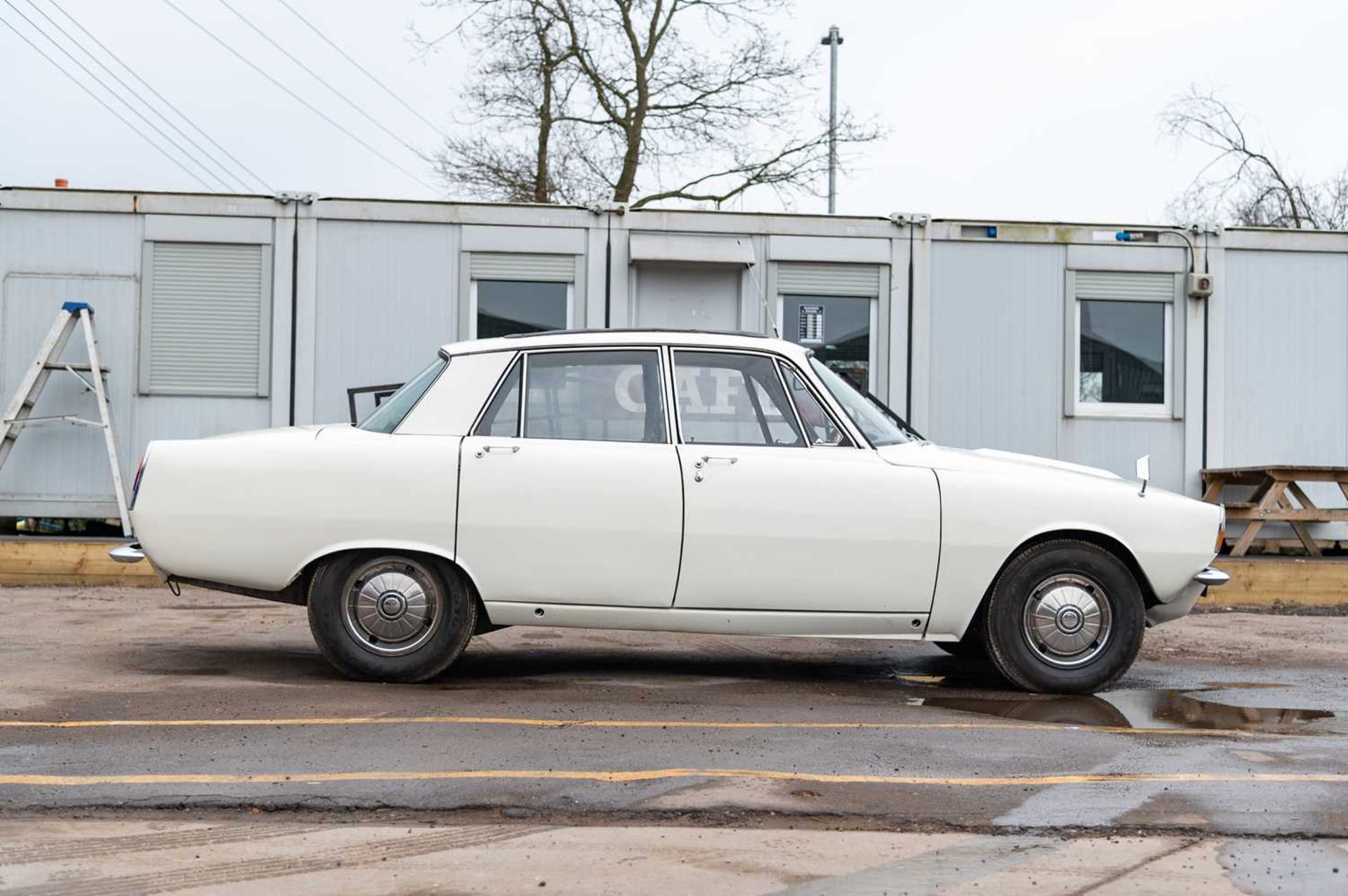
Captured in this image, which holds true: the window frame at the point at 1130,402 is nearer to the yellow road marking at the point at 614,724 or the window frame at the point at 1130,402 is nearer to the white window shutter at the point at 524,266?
the white window shutter at the point at 524,266

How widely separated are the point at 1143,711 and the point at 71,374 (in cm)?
984

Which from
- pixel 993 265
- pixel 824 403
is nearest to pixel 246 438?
pixel 824 403

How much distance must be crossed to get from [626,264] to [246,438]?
6.81m

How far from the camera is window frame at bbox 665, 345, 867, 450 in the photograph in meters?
6.81

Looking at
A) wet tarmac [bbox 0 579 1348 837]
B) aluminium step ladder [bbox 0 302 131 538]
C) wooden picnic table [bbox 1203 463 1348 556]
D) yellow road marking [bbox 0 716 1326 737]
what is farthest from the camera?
aluminium step ladder [bbox 0 302 131 538]

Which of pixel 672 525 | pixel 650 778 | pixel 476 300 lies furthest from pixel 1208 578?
pixel 476 300

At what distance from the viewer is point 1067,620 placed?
6773 millimetres

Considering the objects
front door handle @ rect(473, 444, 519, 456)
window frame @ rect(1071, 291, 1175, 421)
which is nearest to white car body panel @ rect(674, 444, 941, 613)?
front door handle @ rect(473, 444, 519, 456)

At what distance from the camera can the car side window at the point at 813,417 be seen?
684 cm

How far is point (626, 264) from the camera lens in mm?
13391

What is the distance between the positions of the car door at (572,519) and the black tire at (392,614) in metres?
0.17

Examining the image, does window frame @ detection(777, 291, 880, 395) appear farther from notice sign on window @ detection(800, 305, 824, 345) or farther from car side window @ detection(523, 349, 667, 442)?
car side window @ detection(523, 349, 667, 442)

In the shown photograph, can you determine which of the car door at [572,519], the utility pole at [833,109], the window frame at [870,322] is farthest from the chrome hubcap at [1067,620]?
the utility pole at [833,109]

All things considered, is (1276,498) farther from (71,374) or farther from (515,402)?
(71,374)
